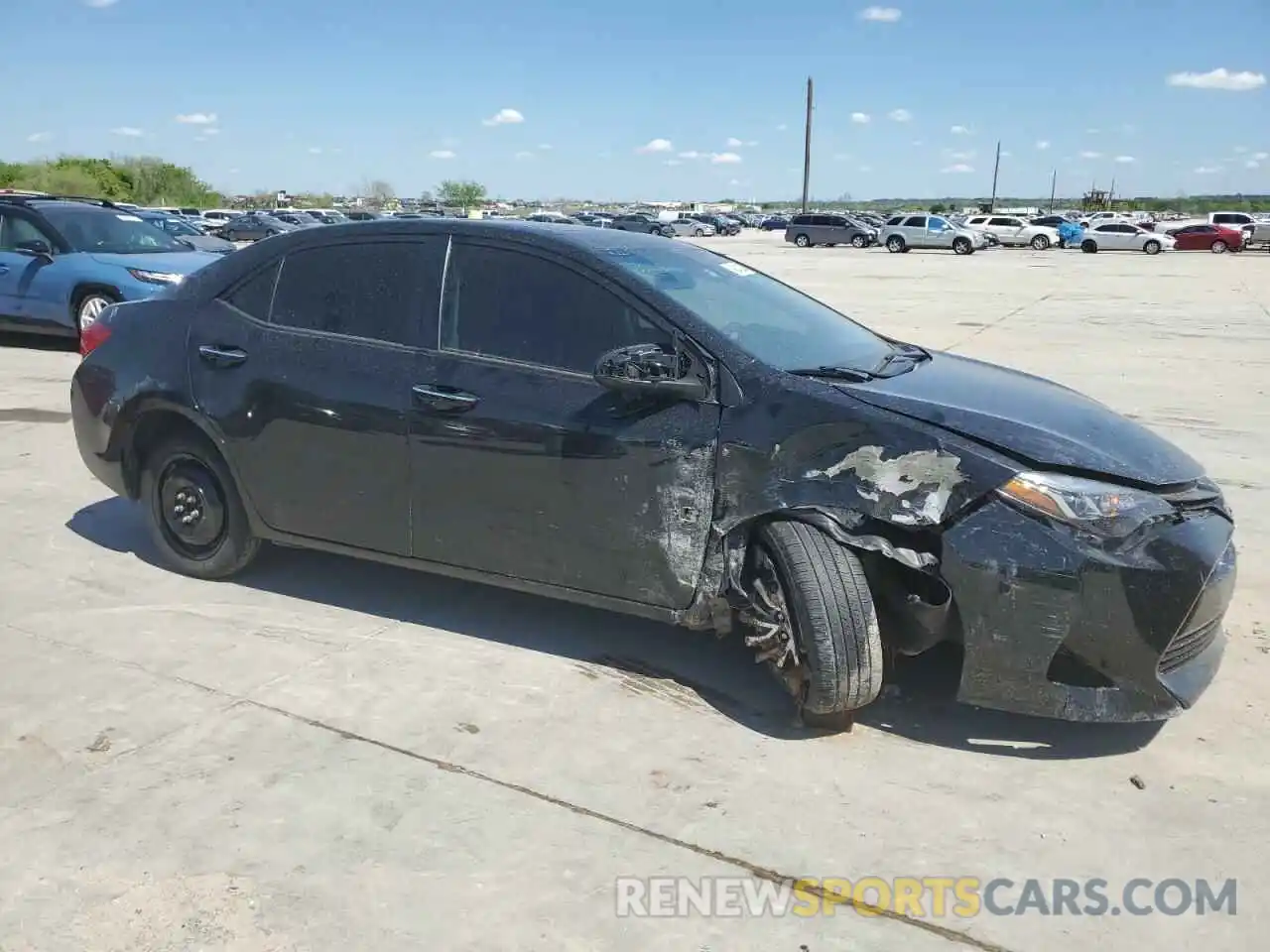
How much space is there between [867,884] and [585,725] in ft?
3.84

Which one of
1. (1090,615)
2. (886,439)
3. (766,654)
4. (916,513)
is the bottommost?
(766,654)

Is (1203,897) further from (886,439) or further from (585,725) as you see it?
(585,725)

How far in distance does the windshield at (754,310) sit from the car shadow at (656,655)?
122 centimetres

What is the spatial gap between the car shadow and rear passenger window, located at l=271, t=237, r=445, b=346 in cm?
124

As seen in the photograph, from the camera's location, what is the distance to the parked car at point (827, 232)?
5119 centimetres

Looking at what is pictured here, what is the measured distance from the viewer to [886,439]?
3.38 meters

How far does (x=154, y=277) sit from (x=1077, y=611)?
34.2 feet

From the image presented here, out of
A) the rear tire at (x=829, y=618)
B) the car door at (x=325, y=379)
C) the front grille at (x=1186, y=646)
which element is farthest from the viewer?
the car door at (x=325, y=379)

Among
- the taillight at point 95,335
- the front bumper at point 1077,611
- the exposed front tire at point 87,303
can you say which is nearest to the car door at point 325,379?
the taillight at point 95,335

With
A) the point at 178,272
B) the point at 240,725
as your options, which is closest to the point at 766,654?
the point at 240,725

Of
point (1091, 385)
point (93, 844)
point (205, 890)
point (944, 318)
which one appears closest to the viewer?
point (205, 890)

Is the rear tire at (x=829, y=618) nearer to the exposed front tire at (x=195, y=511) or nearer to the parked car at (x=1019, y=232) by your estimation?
the exposed front tire at (x=195, y=511)

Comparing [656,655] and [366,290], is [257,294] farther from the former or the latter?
[656,655]

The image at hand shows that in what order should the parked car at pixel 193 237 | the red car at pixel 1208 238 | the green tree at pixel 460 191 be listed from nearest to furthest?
the parked car at pixel 193 237, the red car at pixel 1208 238, the green tree at pixel 460 191
